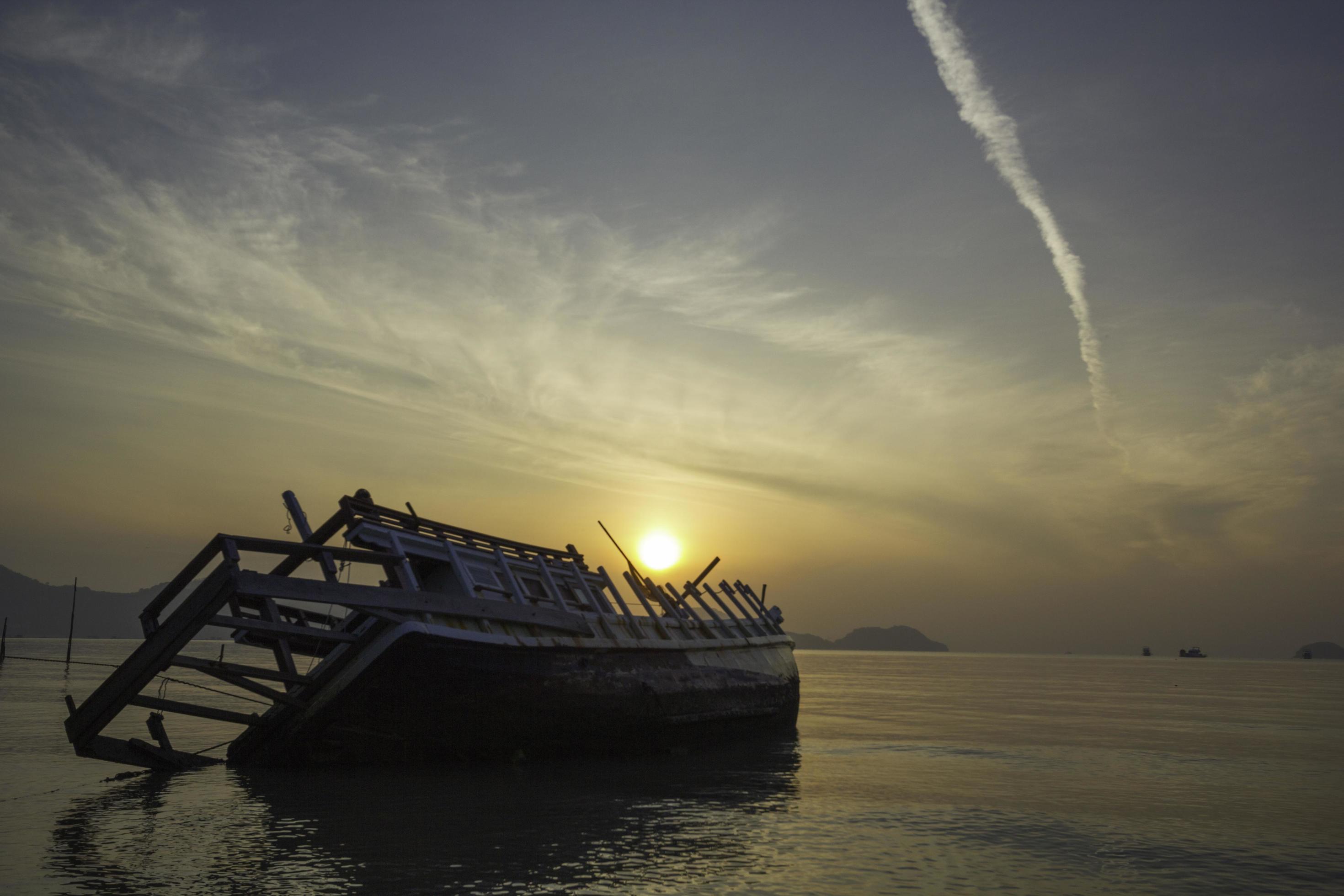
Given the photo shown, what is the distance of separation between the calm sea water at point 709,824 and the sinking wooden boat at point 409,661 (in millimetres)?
575

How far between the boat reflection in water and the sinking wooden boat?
2.00 feet

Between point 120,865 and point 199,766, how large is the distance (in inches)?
324

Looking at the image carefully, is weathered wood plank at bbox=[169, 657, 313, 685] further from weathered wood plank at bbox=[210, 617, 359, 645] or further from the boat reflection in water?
the boat reflection in water

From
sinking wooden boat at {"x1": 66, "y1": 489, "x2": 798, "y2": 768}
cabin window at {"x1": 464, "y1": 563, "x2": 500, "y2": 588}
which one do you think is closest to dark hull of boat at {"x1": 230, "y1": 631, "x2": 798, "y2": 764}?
sinking wooden boat at {"x1": 66, "y1": 489, "x2": 798, "y2": 768}

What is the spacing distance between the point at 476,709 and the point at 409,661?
1813mm

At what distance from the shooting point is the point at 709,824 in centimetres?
1288

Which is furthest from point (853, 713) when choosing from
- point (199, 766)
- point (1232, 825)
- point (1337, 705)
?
point (1337, 705)

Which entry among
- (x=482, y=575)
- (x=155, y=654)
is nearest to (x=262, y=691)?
(x=155, y=654)

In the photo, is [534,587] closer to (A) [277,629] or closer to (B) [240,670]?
(B) [240,670]

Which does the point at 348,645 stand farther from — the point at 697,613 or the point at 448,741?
the point at 697,613

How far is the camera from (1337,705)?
54.4 meters

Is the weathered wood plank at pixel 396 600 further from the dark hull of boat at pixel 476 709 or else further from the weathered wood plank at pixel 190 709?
the weathered wood plank at pixel 190 709

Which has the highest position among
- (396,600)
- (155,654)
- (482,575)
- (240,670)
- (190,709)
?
(482,575)

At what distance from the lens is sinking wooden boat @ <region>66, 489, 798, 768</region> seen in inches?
556
